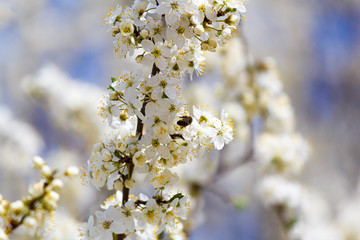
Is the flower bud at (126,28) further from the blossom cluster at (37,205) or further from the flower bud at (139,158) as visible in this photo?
the blossom cluster at (37,205)

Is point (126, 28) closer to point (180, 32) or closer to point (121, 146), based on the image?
point (180, 32)

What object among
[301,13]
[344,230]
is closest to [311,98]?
[301,13]

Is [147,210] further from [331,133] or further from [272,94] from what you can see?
[331,133]

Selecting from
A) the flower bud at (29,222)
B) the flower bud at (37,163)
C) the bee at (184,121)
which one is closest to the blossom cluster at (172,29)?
the bee at (184,121)

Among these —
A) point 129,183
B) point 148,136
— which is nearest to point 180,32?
point 148,136

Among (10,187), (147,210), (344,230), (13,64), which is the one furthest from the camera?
(13,64)

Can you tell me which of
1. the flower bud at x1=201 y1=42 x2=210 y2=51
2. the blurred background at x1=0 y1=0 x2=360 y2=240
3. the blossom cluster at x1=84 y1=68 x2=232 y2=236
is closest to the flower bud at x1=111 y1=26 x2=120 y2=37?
the blossom cluster at x1=84 y1=68 x2=232 y2=236
